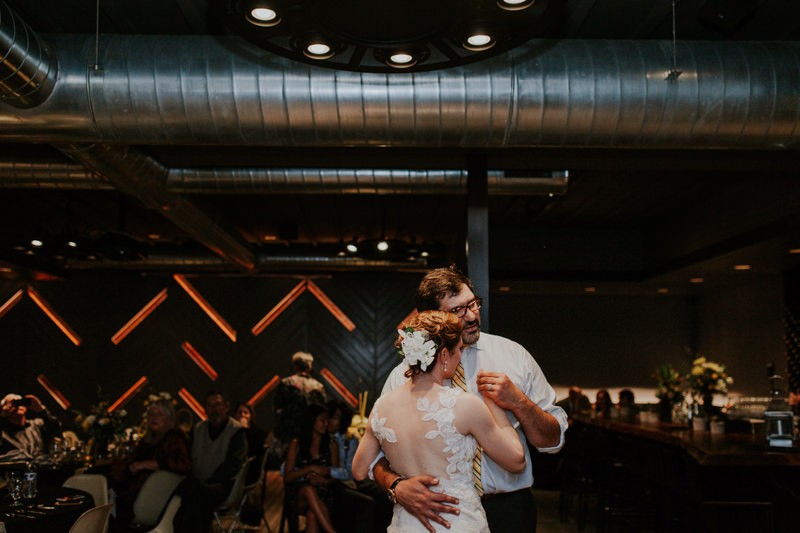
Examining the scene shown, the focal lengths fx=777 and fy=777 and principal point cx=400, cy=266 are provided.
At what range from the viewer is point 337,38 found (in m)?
3.11

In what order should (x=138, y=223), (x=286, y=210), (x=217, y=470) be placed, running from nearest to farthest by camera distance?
(x=217, y=470)
(x=286, y=210)
(x=138, y=223)

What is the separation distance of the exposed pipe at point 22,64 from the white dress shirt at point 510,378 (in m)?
2.27

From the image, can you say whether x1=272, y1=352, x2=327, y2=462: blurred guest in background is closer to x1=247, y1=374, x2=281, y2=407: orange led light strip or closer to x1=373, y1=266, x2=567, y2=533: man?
x1=373, y1=266, x2=567, y2=533: man

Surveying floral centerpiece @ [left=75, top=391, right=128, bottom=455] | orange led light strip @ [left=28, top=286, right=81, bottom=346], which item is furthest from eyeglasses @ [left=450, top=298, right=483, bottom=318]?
orange led light strip @ [left=28, top=286, right=81, bottom=346]

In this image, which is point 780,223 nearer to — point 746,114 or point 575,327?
point 746,114

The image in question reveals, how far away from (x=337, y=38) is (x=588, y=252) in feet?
28.5

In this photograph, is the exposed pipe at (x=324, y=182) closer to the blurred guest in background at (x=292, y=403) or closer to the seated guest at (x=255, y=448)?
the blurred guest in background at (x=292, y=403)

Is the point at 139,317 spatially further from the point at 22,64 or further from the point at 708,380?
the point at 22,64

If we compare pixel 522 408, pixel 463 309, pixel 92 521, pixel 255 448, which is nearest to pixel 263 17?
pixel 463 309

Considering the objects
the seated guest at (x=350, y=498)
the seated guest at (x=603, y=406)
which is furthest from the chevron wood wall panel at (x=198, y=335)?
the seated guest at (x=350, y=498)

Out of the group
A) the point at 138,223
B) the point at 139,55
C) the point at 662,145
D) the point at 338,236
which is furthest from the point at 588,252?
the point at 139,55

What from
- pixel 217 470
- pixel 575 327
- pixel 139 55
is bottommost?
pixel 217 470

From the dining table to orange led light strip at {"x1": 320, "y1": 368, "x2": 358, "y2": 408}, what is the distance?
8.17 m

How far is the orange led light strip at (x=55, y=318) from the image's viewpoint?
13.2m
